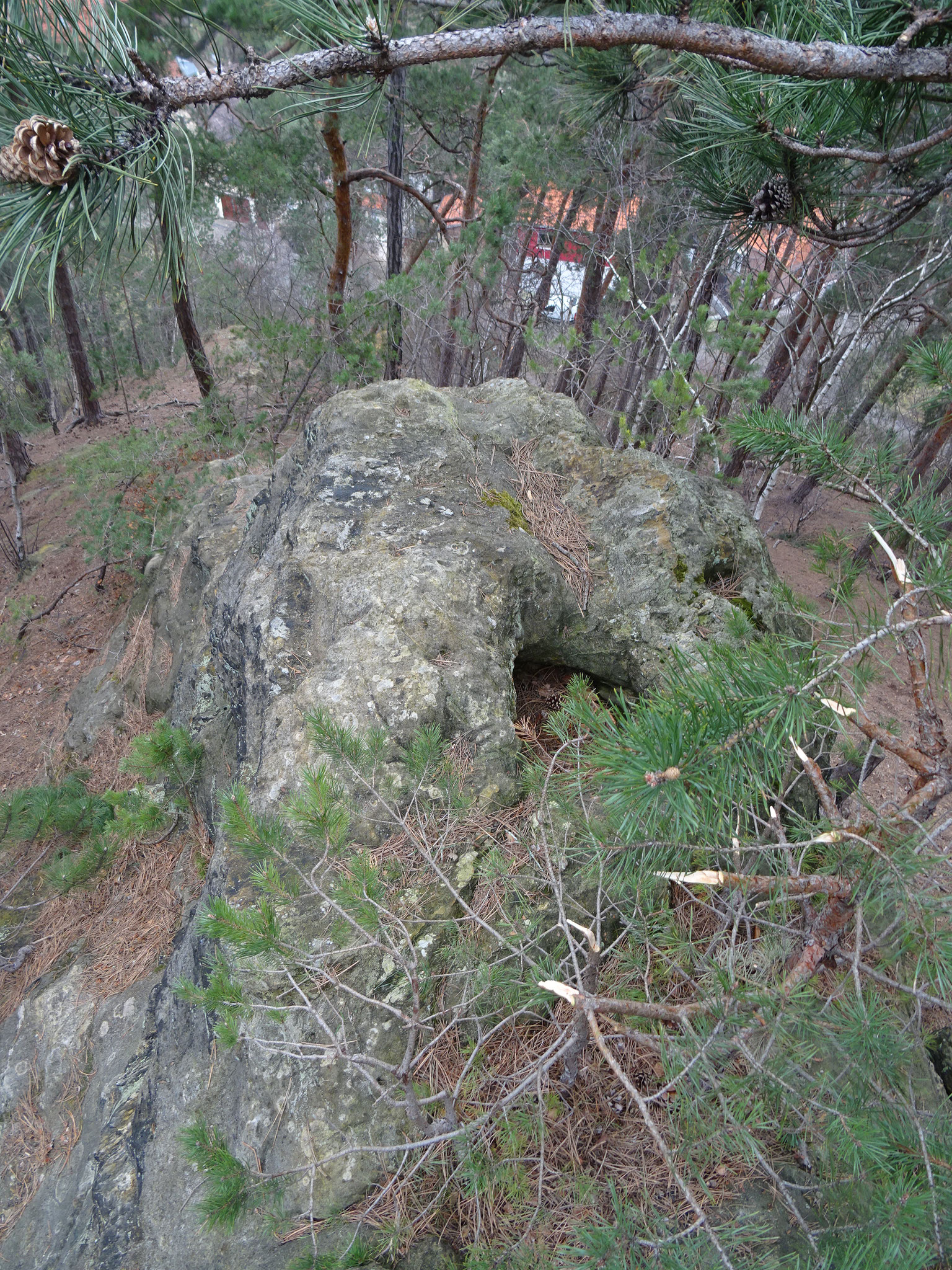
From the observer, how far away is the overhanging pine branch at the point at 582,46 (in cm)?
153

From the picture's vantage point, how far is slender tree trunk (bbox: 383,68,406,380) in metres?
5.91

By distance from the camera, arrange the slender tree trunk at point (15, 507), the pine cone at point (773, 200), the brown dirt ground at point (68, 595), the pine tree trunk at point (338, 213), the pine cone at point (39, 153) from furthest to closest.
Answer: the slender tree trunk at point (15, 507) → the brown dirt ground at point (68, 595) → the pine tree trunk at point (338, 213) → the pine cone at point (773, 200) → the pine cone at point (39, 153)

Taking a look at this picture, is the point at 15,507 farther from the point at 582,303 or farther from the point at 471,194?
the point at 582,303

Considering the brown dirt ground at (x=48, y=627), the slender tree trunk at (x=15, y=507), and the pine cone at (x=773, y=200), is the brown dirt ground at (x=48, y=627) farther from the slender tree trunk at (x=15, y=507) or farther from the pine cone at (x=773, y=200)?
the pine cone at (x=773, y=200)

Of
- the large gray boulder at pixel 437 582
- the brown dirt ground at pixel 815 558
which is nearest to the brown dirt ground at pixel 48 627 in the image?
the large gray boulder at pixel 437 582

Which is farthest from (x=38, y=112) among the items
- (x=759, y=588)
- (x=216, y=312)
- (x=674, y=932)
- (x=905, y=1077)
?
(x=216, y=312)

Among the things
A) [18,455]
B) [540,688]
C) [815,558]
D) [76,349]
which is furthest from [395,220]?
[18,455]

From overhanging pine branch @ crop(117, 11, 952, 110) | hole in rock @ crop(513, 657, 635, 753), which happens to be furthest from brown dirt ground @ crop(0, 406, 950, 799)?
overhanging pine branch @ crop(117, 11, 952, 110)

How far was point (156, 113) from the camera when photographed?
1.58m

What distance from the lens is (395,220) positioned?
6633 millimetres

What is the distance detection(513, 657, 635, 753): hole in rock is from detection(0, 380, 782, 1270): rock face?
0.05 metres

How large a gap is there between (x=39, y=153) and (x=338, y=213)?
5.44 metres

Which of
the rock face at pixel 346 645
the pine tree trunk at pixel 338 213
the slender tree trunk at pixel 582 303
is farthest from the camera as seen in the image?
the slender tree trunk at pixel 582 303

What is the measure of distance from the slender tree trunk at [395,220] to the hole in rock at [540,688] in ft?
12.4
